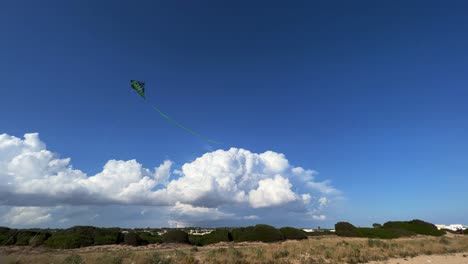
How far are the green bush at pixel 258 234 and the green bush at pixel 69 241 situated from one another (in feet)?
60.8

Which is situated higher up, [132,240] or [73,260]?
[132,240]

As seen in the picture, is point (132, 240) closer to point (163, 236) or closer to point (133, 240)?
point (133, 240)

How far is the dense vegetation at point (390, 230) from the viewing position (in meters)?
54.5

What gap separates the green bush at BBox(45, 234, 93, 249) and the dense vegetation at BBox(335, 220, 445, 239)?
38.4 metres

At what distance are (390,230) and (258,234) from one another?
83.7 feet

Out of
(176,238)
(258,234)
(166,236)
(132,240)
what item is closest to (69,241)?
(132,240)

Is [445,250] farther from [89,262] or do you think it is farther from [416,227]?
[89,262]

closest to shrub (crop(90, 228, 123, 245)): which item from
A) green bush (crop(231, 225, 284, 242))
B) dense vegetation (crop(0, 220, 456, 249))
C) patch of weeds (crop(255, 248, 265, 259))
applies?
dense vegetation (crop(0, 220, 456, 249))

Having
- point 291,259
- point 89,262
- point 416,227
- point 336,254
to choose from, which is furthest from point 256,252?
point 416,227

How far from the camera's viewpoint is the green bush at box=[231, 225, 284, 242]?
152ft

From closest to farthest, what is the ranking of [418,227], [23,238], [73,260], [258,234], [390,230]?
[73,260], [23,238], [258,234], [390,230], [418,227]

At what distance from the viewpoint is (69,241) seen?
125 feet

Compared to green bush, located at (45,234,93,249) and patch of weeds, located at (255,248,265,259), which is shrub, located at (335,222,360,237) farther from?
green bush, located at (45,234,93,249)

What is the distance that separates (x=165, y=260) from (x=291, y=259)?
33.6 ft
